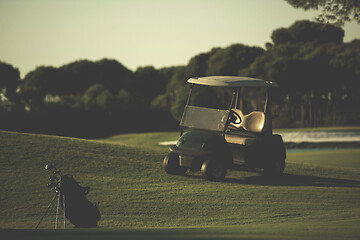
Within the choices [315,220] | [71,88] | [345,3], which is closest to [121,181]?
[315,220]

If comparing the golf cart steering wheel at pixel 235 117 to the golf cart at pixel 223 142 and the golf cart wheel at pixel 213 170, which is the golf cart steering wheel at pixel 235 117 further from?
the golf cart wheel at pixel 213 170

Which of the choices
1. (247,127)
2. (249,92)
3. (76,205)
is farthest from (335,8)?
(249,92)

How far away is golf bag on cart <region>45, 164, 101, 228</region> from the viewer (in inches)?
332

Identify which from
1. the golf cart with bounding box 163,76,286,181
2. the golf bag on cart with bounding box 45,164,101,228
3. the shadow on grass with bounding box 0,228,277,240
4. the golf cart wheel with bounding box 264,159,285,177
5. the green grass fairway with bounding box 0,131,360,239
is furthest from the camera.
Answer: the golf cart wheel with bounding box 264,159,285,177

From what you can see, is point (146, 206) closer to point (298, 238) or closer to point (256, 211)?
point (256, 211)

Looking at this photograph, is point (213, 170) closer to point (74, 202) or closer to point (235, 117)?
point (235, 117)

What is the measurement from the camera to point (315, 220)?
9.95 metres

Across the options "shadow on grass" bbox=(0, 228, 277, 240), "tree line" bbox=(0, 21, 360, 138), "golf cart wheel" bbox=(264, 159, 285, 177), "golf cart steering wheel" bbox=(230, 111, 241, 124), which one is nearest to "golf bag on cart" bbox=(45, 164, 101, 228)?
"shadow on grass" bbox=(0, 228, 277, 240)

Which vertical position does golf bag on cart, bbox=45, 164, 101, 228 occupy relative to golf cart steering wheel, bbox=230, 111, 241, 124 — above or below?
below

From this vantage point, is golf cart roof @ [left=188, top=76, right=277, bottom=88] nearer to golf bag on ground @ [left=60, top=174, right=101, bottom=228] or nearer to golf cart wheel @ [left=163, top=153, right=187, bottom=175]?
golf cart wheel @ [left=163, top=153, right=187, bottom=175]

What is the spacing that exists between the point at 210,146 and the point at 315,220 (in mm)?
3759

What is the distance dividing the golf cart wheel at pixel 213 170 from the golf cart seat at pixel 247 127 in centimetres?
82

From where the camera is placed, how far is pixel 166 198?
38.3 feet

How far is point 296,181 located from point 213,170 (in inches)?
101
